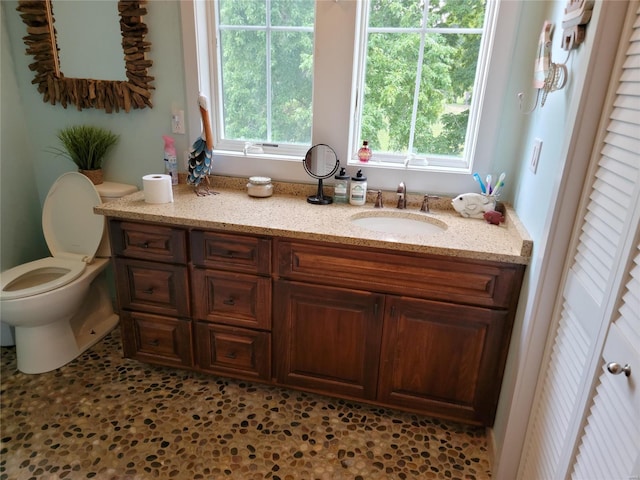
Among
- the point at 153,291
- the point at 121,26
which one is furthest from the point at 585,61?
the point at 121,26

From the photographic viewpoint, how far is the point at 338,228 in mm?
1709

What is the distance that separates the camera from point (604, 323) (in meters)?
0.98

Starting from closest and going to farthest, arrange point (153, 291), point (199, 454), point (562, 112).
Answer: point (562, 112) < point (199, 454) < point (153, 291)

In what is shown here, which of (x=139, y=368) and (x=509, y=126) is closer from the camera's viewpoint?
(x=509, y=126)

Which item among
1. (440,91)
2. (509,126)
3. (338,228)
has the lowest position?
(338,228)

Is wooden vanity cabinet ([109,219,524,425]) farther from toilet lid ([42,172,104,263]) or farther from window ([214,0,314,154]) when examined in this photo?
window ([214,0,314,154])

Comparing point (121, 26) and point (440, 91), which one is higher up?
point (121, 26)

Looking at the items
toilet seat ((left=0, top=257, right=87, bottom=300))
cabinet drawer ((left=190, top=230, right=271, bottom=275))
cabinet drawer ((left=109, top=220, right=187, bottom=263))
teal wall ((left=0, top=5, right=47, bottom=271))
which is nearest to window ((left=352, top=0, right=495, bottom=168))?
cabinet drawer ((left=190, top=230, right=271, bottom=275))

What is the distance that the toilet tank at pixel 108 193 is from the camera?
7.29 feet

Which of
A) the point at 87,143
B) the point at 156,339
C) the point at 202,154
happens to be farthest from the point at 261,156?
the point at 156,339

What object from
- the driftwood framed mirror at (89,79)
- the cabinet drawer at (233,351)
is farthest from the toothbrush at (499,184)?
the driftwood framed mirror at (89,79)

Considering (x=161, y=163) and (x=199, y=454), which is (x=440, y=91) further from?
(x=199, y=454)

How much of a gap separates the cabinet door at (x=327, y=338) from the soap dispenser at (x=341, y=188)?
0.51 metres

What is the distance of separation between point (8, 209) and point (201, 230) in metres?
1.30
